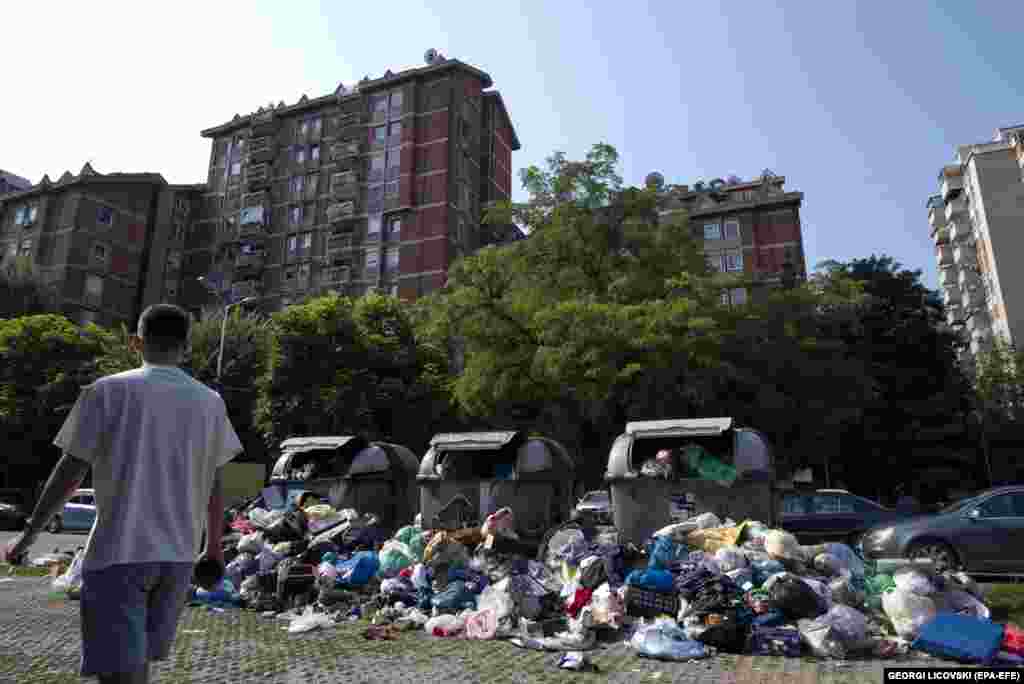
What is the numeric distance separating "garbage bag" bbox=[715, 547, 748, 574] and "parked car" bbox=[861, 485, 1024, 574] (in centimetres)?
412

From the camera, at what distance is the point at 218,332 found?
33.6 metres

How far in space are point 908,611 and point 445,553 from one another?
16.9ft

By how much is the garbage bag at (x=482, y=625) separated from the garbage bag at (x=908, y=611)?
395 cm

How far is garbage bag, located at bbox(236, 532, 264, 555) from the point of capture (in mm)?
9898

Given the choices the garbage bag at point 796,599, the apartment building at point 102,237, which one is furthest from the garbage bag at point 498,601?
the apartment building at point 102,237

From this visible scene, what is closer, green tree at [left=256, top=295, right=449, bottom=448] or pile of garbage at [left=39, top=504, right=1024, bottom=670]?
pile of garbage at [left=39, top=504, right=1024, bottom=670]

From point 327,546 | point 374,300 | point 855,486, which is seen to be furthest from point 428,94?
point 327,546

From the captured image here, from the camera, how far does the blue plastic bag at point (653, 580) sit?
7105mm

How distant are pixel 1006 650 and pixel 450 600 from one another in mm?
5415

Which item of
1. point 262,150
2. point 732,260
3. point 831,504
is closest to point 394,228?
point 262,150

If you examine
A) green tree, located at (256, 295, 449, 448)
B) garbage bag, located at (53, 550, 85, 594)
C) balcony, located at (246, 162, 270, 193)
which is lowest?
garbage bag, located at (53, 550, 85, 594)

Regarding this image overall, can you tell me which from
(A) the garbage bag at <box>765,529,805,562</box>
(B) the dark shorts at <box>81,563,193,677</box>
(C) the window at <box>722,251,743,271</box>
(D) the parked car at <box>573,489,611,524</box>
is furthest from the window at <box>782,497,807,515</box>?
(C) the window at <box>722,251,743,271</box>

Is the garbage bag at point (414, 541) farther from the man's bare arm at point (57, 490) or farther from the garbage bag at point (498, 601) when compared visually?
the man's bare arm at point (57, 490)

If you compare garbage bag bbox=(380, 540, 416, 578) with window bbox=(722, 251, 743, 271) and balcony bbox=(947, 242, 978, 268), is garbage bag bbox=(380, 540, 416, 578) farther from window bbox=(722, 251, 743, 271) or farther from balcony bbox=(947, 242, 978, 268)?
balcony bbox=(947, 242, 978, 268)
